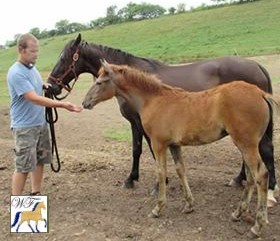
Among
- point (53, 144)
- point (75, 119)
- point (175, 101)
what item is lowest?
point (75, 119)

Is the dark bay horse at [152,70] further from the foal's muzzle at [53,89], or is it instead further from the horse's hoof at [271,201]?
the horse's hoof at [271,201]

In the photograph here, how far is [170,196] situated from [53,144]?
5.37ft

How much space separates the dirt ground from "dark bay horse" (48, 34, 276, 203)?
0.58m

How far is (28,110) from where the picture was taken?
4.80m

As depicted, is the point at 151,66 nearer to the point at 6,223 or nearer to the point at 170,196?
the point at 170,196

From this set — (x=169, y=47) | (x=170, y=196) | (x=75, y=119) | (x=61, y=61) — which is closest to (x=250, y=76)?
(x=170, y=196)

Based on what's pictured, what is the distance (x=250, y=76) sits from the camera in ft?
19.4

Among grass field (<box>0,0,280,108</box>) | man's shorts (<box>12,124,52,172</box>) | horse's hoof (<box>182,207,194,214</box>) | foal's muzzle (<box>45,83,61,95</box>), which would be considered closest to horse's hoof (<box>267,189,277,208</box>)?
horse's hoof (<box>182,207,194,214</box>)

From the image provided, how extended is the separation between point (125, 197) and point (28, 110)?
1.68m

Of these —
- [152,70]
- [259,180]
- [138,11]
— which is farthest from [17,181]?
[138,11]

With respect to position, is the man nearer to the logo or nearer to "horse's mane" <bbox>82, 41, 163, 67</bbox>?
the logo

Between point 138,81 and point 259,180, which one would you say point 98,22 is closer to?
point 138,81

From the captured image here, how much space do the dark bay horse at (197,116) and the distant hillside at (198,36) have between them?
17148mm

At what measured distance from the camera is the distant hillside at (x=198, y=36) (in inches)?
965
